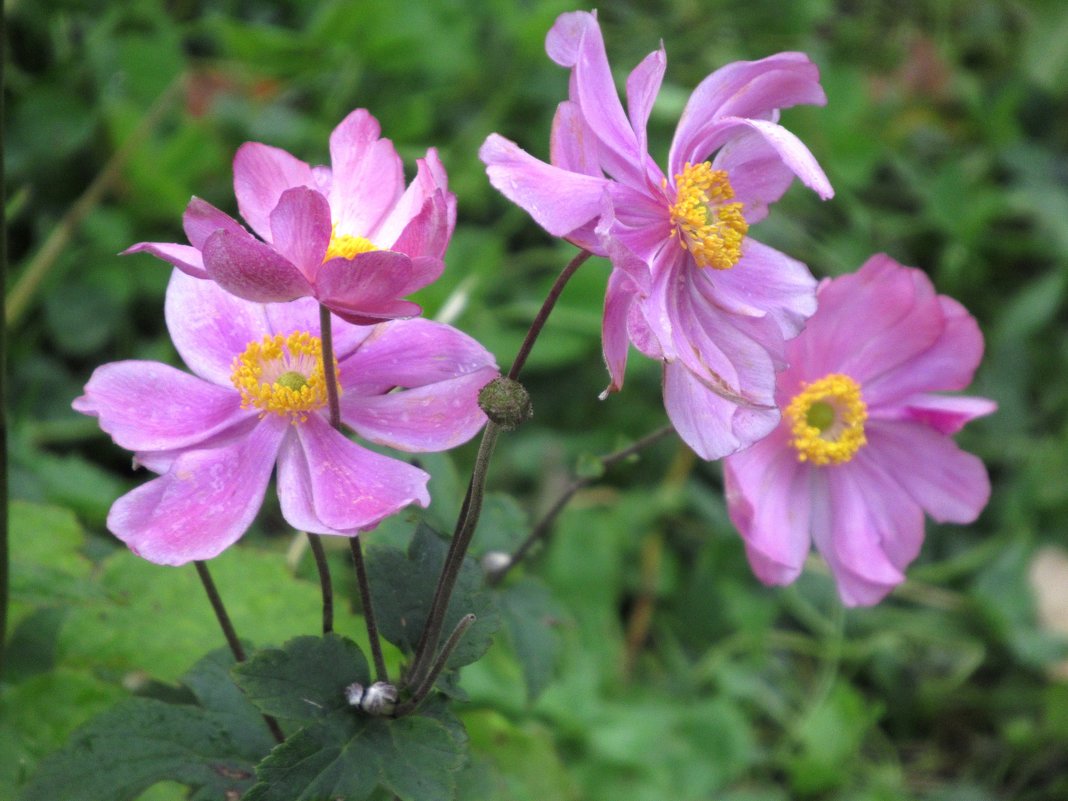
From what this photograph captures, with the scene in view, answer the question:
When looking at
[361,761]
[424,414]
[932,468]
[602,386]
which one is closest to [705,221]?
[424,414]

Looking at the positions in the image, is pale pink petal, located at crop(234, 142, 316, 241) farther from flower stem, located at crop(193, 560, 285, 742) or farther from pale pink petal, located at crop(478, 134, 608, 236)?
flower stem, located at crop(193, 560, 285, 742)

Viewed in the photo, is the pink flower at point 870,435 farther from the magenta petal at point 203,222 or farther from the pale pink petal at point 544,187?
the magenta petal at point 203,222

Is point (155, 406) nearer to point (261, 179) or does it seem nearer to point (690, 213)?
point (261, 179)

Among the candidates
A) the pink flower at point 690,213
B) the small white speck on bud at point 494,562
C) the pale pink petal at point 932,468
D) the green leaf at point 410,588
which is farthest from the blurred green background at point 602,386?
the pink flower at point 690,213

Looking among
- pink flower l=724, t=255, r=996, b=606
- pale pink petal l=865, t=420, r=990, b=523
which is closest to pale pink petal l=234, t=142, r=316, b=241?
pink flower l=724, t=255, r=996, b=606

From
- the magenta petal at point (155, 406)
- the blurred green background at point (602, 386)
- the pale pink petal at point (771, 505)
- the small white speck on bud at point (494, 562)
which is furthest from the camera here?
the blurred green background at point (602, 386)

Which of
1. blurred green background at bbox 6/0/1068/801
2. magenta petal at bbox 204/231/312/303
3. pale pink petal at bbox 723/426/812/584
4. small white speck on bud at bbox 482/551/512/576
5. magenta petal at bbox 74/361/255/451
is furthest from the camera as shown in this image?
blurred green background at bbox 6/0/1068/801
